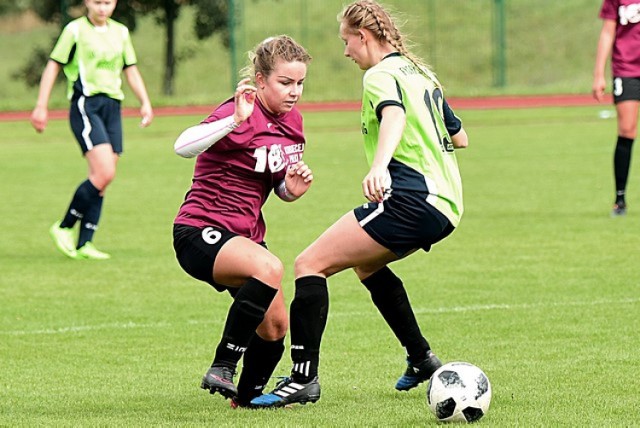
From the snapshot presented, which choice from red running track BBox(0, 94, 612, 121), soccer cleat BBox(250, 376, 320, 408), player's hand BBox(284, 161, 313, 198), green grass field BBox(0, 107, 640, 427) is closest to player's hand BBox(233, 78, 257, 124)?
player's hand BBox(284, 161, 313, 198)

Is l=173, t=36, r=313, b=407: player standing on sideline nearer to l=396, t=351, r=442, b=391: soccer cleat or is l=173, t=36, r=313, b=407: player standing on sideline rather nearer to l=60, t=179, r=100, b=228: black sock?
l=396, t=351, r=442, b=391: soccer cleat

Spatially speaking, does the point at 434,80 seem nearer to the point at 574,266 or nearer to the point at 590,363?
the point at 590,363

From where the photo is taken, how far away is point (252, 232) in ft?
18.6

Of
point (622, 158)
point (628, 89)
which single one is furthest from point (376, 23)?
point (622, 158)

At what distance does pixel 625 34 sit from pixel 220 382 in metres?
7.95

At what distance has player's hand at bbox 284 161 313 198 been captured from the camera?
5555 mm

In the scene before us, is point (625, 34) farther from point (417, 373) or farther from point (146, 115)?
point (417, 373)

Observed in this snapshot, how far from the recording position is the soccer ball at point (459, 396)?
504cm

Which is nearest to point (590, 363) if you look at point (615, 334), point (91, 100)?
point (615, 334)

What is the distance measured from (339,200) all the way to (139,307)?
6047mm

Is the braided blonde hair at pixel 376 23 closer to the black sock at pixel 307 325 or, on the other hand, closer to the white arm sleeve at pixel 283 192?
the white arm sleeve at pixel 283 192

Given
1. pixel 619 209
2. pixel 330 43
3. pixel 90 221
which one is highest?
pixel 90 221

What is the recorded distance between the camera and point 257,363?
5.67m

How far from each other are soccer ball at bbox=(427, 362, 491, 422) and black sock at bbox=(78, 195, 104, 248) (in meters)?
6.07
